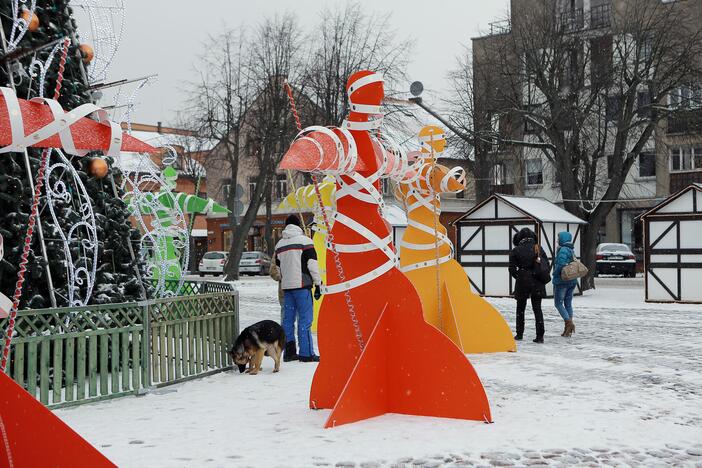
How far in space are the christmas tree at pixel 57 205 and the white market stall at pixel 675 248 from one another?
1521 cm

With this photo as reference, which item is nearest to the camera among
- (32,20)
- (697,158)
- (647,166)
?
(32,20)

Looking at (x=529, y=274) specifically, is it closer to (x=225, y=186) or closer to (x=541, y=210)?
(x=541, y=210)

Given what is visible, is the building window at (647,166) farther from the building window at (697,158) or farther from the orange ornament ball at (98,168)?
the orange ornament ball at (98,168)

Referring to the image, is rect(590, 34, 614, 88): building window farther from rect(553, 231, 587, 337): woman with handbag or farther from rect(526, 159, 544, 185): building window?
rect(526, 159, 544, 185): building window

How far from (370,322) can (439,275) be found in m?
4.08

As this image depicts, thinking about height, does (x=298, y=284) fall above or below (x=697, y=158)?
below

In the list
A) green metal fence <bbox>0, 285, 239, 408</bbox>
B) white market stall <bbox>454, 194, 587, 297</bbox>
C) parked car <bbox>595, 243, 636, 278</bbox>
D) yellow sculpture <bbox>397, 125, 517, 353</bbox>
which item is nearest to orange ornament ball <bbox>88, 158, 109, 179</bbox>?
green metal fence <bbox>0, 285, 239, 408</bbox>

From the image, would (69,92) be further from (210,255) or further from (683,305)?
(210,255)

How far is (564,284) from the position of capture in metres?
12.9

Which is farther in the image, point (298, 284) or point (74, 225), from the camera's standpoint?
point (298, 284)

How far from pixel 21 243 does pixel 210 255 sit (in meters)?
36.1

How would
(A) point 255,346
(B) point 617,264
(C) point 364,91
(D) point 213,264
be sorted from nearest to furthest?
(C) point 364,91 < (A) point 255,346 < (B) point 617,264 < (D) point 213,264

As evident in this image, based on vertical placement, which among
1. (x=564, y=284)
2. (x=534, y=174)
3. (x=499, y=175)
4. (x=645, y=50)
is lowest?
(x=564, y=284)

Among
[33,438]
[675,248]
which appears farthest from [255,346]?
[675,248]
